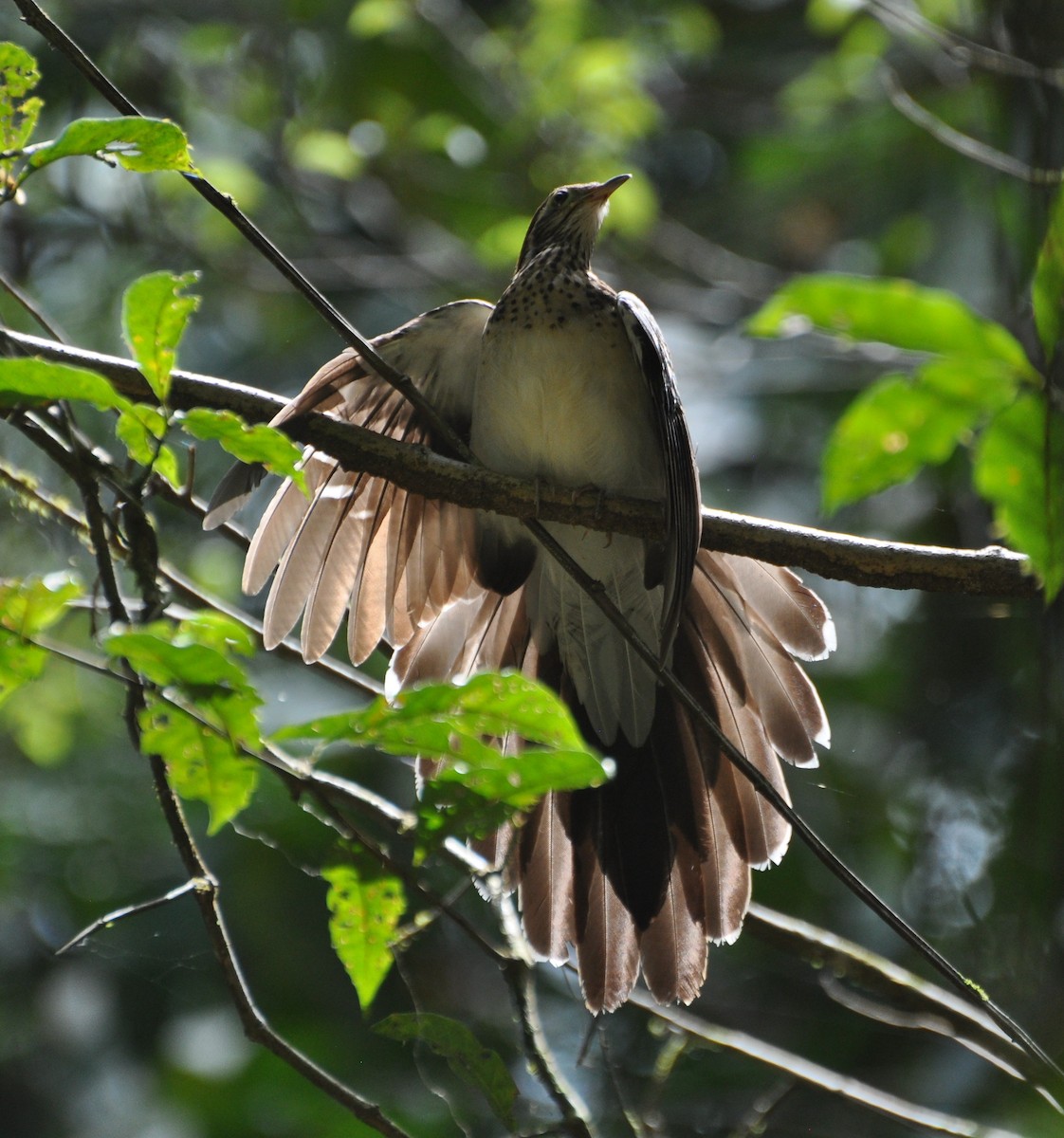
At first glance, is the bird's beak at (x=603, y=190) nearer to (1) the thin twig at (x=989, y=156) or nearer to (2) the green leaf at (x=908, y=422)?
(1) the thin twig at (x=989, y=156)

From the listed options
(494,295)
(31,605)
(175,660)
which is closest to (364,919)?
(175,660)

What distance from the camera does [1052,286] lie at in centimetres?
166

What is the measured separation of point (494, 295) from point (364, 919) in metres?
6.04

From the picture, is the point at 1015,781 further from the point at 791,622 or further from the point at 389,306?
the point at 389,306

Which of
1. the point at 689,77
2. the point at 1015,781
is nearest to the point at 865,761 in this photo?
the point at 1015,781

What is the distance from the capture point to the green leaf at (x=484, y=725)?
63.8 inches

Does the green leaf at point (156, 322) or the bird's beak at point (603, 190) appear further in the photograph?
the bird's beak at point (603, 190)

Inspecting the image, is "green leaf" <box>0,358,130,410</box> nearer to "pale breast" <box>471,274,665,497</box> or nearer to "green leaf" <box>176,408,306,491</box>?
"green leaf" <box>176,408,306,491</box>

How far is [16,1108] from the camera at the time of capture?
17.6 ft

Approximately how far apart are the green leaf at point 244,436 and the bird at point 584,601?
1.02 meters

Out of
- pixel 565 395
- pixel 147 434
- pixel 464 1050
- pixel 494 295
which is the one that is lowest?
pixel 494 295

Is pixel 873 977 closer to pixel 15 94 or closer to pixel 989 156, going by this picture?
pixel 989 156

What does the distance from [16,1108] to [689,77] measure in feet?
24.2

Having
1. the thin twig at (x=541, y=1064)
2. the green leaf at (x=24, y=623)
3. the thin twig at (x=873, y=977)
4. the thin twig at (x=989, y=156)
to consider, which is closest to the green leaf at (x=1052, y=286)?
the thin twig at (x=989, y=156)
